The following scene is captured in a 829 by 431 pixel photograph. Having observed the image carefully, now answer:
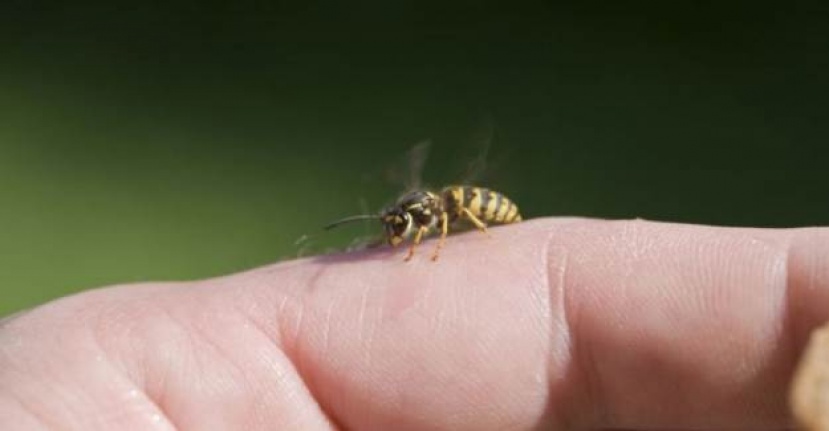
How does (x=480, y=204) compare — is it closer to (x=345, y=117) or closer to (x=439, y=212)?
(x=439, y=212)

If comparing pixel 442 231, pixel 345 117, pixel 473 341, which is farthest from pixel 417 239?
pixel 345 117

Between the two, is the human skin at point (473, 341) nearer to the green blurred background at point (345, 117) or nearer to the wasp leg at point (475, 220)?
the wasp leg at point (475, 220)

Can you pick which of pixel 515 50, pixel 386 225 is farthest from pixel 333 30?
pixel 386 225

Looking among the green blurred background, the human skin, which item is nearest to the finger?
the human skin

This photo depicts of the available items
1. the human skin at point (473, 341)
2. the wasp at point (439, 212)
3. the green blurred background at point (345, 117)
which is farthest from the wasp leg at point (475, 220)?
the green blurred background at point (345, 117)

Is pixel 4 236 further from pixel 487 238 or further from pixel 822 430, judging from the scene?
pixel 822 430

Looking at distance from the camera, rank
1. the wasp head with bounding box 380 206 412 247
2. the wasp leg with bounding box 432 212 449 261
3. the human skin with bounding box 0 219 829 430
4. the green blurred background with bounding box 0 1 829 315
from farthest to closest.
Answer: the green blurred background with bounding box 0 1 829 315 < the wasp head with bounding box 380 206 412 247 < the wasp leg with bounding box 432 212 449 261 < the human skin with bounding box 0 219 829 430

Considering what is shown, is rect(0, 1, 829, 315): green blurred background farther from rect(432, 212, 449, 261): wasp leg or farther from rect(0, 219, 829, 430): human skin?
rect(0, 219, 829, 430): human skin

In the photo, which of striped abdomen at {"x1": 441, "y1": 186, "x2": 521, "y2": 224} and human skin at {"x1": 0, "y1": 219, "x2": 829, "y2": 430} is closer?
human skin at {"x1": 0, "y1": 219, "x2": 829, "y2": 430}
